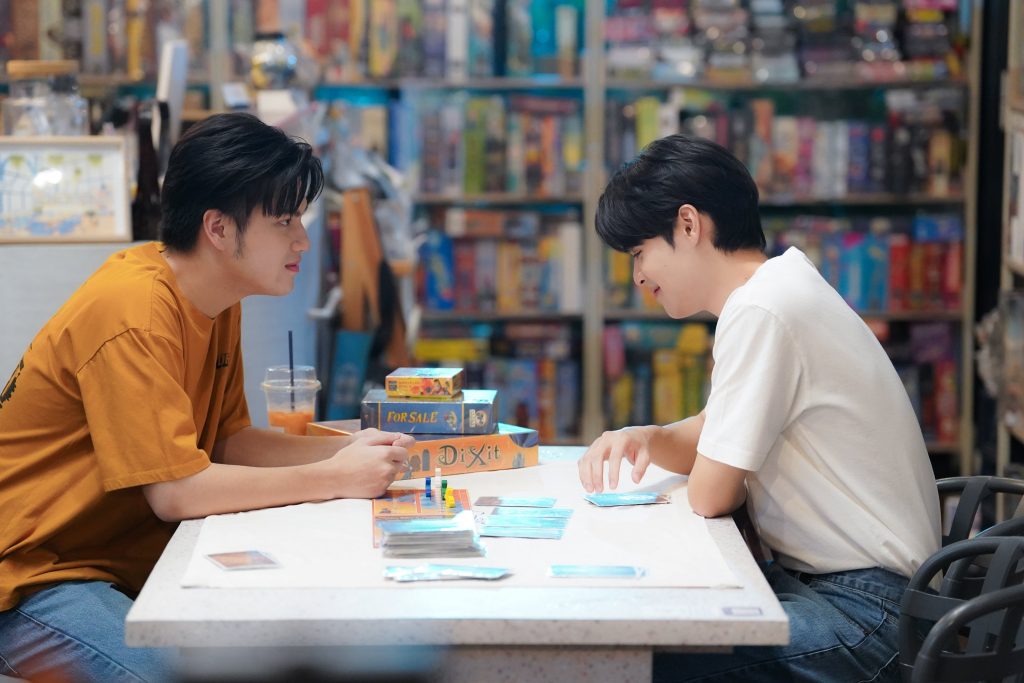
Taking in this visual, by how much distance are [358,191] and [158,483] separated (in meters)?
2.22

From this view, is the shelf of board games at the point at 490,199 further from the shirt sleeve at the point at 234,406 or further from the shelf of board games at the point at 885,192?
the shirt sleeve at the point at 234,406

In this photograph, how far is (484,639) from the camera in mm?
1354

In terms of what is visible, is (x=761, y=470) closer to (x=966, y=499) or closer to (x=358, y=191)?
(x=966, y=499)

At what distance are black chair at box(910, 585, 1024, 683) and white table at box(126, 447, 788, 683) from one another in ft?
0.67

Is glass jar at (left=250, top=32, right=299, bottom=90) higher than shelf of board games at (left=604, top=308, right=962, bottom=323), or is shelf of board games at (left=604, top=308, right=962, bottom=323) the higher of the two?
glass jar at (left=250, top=32, right=299, bottom=90)

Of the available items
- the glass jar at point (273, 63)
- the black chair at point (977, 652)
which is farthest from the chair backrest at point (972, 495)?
the glass jar at point (273, 63)

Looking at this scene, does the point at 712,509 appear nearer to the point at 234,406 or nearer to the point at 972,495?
the point at 972,495

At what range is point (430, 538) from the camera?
162 cm

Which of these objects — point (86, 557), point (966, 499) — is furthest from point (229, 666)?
point (966, 499)

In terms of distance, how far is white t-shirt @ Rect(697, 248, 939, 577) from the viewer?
5.82ft

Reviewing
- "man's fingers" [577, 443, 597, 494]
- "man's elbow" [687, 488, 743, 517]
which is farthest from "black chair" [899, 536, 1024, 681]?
"man's fingers" [577, 443, 597, 494]

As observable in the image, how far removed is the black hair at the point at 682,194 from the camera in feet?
6.42

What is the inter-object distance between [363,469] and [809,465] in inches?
25.5

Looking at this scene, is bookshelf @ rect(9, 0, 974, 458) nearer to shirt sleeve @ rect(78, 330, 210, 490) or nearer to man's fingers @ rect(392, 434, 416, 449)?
man's fingers @ rect(392, 434, 416, 449)
